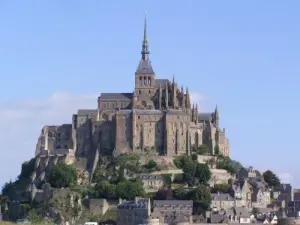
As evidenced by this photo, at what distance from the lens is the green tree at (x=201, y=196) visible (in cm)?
8800

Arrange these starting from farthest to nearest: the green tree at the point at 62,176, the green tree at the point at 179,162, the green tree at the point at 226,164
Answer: the green tree at the point at 226,164 < the green tree at the point at 179,162 < the green tree at the point at 62,176

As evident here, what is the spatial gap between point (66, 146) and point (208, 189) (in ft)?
56.3

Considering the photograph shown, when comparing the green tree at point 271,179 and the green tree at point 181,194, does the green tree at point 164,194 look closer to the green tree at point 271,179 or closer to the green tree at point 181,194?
the green tree at point 181,194

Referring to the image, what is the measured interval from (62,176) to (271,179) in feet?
82.1

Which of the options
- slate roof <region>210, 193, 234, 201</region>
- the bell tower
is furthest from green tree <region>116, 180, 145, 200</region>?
the bell tower

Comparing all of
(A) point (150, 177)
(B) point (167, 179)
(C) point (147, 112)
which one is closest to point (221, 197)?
(B) point (167, 179)

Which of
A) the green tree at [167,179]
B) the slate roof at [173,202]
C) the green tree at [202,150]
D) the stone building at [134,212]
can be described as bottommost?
the stone building at [134,212]

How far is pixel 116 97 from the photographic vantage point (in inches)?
4008

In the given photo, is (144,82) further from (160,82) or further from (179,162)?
(179,162)

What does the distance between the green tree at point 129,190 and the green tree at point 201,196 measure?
489 centimetres

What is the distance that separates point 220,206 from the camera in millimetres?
89688

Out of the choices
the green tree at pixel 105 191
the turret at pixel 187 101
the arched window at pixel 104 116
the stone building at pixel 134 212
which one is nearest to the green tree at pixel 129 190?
the green tree at pixel 105 191

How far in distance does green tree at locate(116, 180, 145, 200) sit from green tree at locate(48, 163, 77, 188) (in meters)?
5.49

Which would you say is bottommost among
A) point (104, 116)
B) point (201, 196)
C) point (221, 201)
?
point (221, 201)
